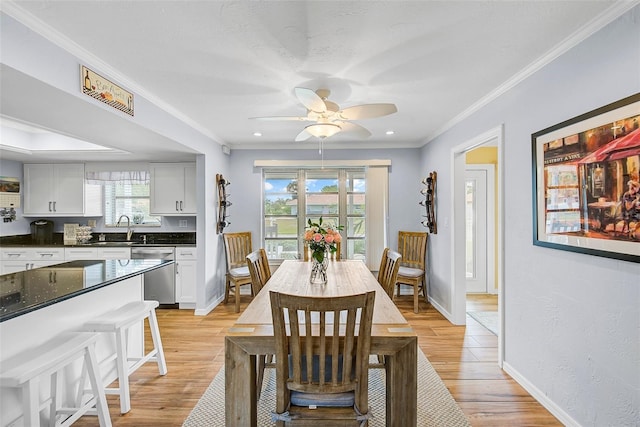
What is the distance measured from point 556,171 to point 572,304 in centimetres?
83

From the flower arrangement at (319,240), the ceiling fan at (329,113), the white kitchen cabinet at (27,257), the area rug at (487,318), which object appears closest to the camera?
the ceiling fan at (329,113)

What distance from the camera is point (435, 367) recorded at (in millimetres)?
2736

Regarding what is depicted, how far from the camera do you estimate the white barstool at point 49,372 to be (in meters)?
1.41

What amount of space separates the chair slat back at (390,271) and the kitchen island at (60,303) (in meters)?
2.01

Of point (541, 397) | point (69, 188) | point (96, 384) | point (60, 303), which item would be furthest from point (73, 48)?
point (541, 397)

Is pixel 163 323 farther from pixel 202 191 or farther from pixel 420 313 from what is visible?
pixel 420 313

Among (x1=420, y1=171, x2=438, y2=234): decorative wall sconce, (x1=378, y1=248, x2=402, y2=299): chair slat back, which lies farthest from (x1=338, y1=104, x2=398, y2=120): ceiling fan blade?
(x1=420, y1=171, x2=438, y2=234): decorative wall sconce

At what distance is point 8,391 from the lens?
163 centimetres

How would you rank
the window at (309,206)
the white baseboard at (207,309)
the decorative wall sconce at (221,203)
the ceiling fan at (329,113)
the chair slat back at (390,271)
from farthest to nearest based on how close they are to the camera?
1. the window at (309,206)
2. the decorative wall sconce at (221,203)
3. the white baseboard at (207,309)
4. the chair slat back at (390,271)
5. the ceiling fan at (329,113)

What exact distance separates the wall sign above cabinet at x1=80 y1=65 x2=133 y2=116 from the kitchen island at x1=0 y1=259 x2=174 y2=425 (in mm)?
1260

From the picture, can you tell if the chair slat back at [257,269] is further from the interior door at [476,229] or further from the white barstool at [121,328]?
the interior door at [476,229]

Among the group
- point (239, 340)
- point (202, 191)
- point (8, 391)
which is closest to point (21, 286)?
point (8, 391)

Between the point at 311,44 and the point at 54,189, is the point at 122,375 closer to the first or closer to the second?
the point at 311,44

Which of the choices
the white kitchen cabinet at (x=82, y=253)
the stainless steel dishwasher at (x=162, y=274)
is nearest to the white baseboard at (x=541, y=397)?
the stainless steel dishwasher at (x=162, y=274)
